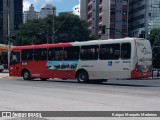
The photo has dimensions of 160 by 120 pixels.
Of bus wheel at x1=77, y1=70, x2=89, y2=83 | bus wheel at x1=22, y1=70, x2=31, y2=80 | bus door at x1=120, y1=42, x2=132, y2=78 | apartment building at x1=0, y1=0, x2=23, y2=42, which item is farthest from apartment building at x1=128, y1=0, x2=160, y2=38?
bus door at x1=120, y1=42, x2=132, y2=78

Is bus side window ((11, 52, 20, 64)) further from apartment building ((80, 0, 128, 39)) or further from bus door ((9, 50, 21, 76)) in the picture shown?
apartment building ((80, 0, 128, 39))

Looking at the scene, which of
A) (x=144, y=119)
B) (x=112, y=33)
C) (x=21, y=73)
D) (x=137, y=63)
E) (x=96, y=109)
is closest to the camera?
(x=144, y=119)

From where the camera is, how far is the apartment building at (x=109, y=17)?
115 meters

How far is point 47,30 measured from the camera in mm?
82312

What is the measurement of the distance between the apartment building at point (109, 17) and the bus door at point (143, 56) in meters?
85.1

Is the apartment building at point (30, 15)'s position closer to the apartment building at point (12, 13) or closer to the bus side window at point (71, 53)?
the apartment building at point (12, 13)

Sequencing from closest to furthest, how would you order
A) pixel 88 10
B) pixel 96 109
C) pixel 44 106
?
pixel 96 109 → pixel 44 106 → pixel 88 10

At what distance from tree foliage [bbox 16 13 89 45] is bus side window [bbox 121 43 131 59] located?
192 ft

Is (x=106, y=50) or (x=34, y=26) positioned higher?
(x=34, y=26)

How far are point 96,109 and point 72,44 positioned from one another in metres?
15.9

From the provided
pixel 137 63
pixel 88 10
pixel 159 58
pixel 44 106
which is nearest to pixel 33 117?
pixel 44 106

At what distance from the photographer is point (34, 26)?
85938 mm

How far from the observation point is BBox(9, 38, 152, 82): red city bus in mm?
23641

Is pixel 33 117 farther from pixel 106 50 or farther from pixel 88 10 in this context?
pixel 88 10
